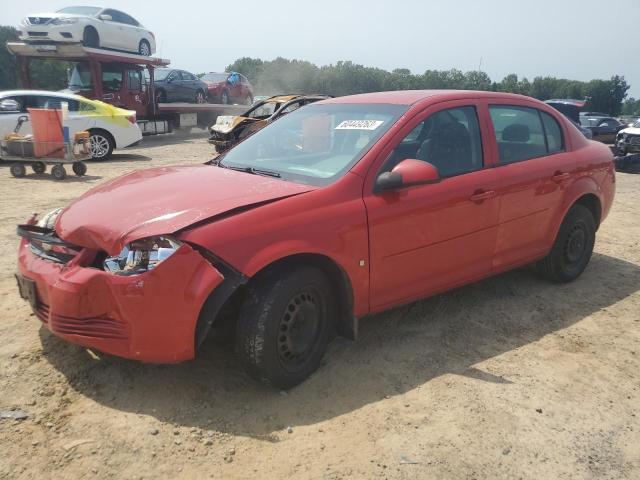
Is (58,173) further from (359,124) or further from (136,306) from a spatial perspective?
(136,306)

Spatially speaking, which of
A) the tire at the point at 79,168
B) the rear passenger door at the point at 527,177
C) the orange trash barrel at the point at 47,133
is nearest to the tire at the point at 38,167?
the orange trash barrel at the point at 47,133

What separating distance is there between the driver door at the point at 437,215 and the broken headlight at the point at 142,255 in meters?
1.17

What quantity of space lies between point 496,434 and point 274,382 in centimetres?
119

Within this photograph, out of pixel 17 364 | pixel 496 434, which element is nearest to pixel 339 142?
pixel 496 434

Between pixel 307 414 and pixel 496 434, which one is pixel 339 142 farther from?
pixel 496 434

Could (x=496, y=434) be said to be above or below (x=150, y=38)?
below

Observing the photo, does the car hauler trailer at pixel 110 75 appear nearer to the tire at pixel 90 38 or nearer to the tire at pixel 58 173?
the tire at pixel 90 38

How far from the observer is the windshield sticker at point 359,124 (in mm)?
3451

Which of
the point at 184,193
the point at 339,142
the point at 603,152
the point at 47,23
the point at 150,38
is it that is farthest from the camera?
the point at 150,38

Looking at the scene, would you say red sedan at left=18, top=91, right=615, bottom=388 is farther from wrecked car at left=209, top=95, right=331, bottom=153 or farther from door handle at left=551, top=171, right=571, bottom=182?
wrecked car at left=209, top=95, right=331, bottom=153

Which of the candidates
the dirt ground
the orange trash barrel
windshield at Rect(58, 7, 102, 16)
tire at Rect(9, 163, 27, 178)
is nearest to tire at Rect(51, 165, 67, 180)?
the orange trash barrel

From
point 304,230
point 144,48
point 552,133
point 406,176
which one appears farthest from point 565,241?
point 144,48

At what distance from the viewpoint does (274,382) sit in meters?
2.91

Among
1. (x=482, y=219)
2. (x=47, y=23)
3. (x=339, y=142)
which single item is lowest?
(x=482, y=219)
